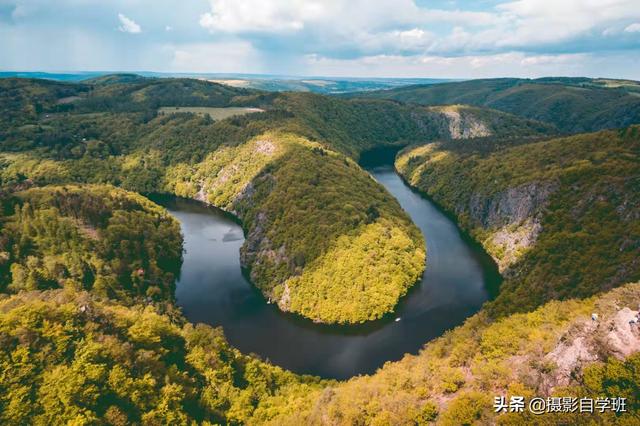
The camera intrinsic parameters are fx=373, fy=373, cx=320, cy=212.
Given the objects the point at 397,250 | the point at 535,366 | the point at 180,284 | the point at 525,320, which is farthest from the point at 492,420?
the point at 180,284

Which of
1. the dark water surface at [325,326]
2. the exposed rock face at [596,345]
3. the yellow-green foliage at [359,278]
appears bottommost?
the dark water surface at [325,326]

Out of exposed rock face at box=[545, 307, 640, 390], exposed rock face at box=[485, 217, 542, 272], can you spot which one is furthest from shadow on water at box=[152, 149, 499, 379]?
exposed rock face at box=[545, 307, 640, 390]

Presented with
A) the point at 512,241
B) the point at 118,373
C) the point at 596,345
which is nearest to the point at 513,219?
the point at 512,241

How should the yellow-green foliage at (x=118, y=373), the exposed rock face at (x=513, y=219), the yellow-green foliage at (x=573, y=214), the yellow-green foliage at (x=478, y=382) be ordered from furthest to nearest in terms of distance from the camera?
the exposed rock face at (x=513, y=219) < the yellow-green foliage at (x=573, y=214) < the yellow-green foliage at (x=118, y=373) < the yellow-green foliage at (x=478, y=382)

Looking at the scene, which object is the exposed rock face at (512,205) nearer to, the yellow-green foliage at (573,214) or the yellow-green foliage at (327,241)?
the yellow-green foliage at (573,214)

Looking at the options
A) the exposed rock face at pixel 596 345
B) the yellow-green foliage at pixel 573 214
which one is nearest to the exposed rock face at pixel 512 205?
the yellow-green foliage at pixel 573 214

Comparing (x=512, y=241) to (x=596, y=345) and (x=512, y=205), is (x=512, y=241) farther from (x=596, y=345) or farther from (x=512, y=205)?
(x=596, y=345)

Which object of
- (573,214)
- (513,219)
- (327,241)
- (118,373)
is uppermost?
(573,214)

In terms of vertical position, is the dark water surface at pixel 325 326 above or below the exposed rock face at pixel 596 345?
below

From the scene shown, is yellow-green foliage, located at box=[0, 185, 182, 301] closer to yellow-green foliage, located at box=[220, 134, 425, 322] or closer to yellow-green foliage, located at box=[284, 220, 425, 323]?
yellow-green foliage, located at box=[220, 134, 425, 322]
